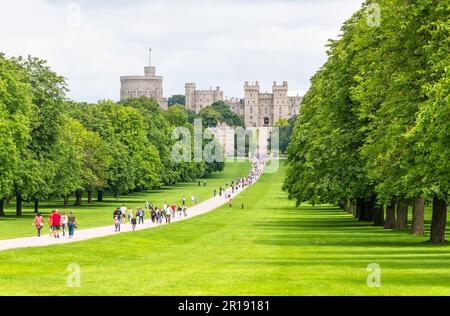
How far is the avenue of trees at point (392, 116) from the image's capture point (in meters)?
37.6

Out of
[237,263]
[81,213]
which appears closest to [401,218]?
[237,263]

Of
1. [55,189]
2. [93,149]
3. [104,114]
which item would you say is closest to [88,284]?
[55,189]

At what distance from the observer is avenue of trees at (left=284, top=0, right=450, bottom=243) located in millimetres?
37562

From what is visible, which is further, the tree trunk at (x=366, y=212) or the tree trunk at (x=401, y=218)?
the tree trunk at (x=366, y=212)

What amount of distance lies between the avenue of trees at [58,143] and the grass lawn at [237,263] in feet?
54.2

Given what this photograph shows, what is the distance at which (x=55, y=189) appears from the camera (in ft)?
297

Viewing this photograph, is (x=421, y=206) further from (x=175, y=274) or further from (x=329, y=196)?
(x=175, y=274)

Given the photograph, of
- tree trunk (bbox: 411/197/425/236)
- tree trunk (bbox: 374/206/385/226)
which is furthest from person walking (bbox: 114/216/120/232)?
tree trunk (bbox: 411/197/425/236)

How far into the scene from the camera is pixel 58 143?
8925cm

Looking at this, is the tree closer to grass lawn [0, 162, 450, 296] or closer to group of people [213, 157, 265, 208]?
grass lawn [0, 162, 450, 296]

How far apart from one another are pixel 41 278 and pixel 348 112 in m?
32.7

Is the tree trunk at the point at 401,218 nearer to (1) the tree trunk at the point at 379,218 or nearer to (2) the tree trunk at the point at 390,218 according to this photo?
(2) the tree trunk at the point at 390,218

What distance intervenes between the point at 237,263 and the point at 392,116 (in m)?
11.2

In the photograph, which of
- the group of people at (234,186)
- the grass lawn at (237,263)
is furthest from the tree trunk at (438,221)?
the group of people at (234,186)
